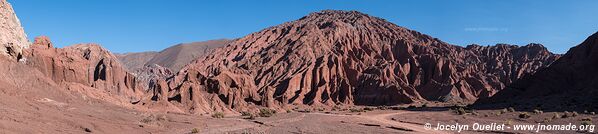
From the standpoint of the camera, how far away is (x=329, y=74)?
9819 centimetres

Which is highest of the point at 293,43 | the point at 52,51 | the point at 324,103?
the point at 293,43

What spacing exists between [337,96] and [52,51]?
63.7 m

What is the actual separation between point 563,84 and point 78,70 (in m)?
57.2

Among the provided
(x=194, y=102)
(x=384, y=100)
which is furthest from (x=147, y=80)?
(x=194, y=102)

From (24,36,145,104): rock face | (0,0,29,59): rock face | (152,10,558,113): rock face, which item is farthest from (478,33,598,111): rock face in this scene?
(0,0,29,59): rock face

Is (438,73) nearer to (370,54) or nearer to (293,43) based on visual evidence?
(370,54)

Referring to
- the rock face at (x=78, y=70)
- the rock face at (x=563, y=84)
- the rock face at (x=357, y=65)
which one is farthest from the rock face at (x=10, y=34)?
the rock face at (x=563, y=84)

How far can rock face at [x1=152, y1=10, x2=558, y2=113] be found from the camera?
91438 millimetres

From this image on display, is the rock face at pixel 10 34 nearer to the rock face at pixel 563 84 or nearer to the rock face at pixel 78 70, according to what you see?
the rock face at pixel 78 70

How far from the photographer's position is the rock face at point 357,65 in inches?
3600

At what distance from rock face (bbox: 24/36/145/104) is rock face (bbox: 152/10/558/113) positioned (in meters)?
13.2

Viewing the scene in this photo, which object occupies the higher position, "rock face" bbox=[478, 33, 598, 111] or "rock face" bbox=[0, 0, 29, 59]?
"rock face" bbox=[0, 0, 29, 59]

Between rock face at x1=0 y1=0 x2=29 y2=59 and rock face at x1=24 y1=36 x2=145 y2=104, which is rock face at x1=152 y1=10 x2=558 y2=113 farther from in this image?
rock face at x1=0 y1=0 x2=29 y2=59

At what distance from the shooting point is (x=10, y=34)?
29.5 meters
